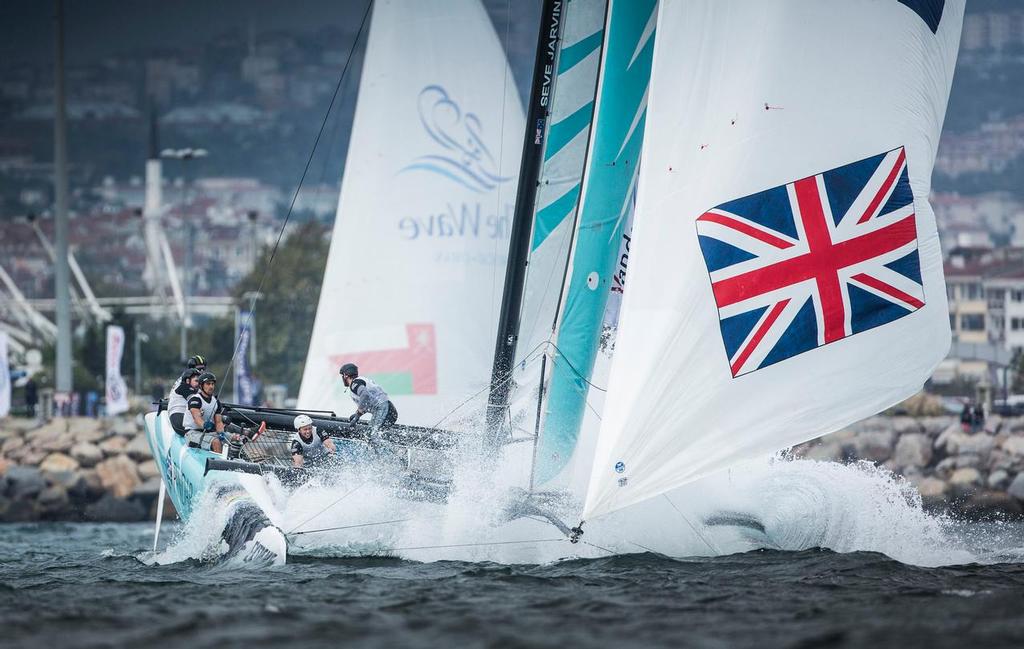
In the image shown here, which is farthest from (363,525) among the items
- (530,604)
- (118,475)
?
(118,475)

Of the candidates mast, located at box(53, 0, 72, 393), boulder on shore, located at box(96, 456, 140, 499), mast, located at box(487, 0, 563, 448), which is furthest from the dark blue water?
mast, located at box(53, 0, 72, 393)

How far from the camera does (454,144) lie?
626 inches

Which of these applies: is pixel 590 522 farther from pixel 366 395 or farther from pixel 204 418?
pixel 204 418

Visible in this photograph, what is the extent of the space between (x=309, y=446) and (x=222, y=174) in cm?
15058

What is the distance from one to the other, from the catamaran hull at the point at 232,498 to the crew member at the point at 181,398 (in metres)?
0.13

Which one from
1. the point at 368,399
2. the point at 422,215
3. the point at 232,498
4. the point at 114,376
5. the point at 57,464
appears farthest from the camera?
the point at 114,376

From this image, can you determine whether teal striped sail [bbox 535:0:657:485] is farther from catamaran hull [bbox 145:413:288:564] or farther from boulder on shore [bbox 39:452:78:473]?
boulder on shore [bbox 39:452:78:473]

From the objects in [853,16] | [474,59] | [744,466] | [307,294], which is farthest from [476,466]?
[307,294]

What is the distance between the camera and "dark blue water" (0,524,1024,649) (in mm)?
6363

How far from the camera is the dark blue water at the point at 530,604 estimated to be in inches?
251

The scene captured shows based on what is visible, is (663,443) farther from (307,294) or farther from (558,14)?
(307,294)

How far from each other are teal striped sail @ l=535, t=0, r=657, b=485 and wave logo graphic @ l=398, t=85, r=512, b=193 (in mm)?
5663

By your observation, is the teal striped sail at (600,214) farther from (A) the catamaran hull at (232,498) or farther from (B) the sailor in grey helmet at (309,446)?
(A) the catamaran hull at (232,498)

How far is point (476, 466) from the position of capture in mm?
9984
